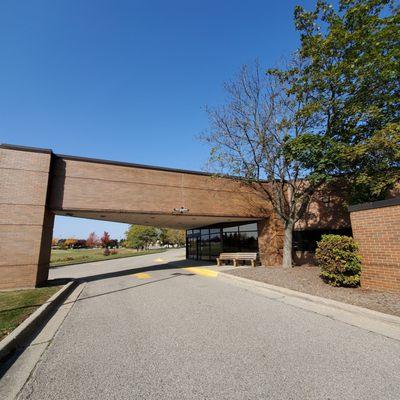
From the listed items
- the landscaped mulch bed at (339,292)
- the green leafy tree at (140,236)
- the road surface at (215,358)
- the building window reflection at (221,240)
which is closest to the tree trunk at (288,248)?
the landscaped mulch bed at (339,292)

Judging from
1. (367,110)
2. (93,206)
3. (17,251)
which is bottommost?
(17,251)

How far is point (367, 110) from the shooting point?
10.8 meters

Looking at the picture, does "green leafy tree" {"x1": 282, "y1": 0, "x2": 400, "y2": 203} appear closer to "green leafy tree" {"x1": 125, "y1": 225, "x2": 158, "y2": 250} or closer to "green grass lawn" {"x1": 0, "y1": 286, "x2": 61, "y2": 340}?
"green grass lawn" {"x1": 0, "y1": 286, "x2": 61, "y2": 340}

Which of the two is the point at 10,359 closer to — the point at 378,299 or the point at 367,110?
the point at 378,299

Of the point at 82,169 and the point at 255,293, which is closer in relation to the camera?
the point at 255,293

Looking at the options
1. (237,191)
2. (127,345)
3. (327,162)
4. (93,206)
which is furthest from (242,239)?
(127,345)

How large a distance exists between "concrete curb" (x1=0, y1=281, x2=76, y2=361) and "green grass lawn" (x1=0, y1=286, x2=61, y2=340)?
156mm

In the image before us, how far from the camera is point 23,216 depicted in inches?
436

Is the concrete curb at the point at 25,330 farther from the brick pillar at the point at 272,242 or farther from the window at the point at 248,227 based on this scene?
the window at the point at 248,227

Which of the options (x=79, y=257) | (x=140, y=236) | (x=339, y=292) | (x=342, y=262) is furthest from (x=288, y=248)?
(x=140, y=236)

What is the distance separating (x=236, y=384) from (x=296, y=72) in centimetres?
1469

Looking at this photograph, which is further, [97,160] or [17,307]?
[97,160]

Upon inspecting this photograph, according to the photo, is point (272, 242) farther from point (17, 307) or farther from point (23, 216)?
point (23, 216)

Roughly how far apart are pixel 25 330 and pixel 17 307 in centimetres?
242
